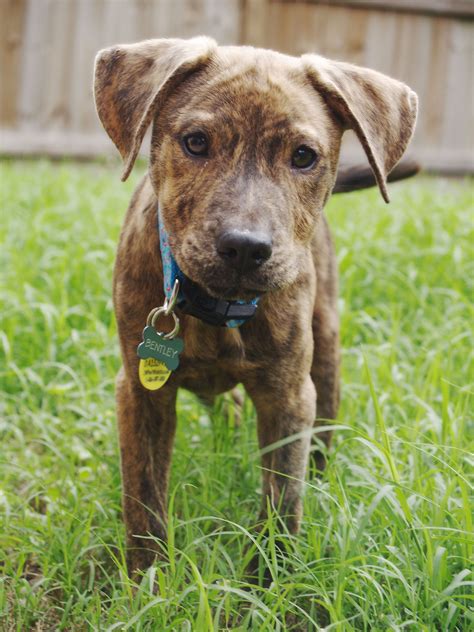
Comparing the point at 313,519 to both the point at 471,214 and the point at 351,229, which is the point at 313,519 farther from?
Answer: the point at 471,214

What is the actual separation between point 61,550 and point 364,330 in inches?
86.6

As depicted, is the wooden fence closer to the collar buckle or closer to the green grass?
the green grass

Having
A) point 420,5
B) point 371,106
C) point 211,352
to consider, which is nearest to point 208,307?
point 211,352

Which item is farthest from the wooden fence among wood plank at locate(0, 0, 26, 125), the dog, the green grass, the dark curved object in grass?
the dog

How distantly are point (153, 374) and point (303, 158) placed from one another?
2.57 ft

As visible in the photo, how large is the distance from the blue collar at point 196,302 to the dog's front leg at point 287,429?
279mm

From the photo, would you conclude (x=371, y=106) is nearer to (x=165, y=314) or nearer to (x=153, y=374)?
(x=165, y=314)

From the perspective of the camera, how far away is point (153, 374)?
2799 millimetres

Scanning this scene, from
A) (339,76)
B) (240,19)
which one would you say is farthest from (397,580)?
(240,19)

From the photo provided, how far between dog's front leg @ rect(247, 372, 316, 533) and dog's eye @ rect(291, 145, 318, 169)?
655 millimetres

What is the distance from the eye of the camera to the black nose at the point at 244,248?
7.80 feet

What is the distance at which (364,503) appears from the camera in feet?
9.31

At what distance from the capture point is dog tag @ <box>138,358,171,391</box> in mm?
2793

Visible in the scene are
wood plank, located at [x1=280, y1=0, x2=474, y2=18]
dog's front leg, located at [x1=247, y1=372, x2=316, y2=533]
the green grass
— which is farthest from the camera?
wood plank, located at [x1=280, y1=0, x2=474, y2=18]
